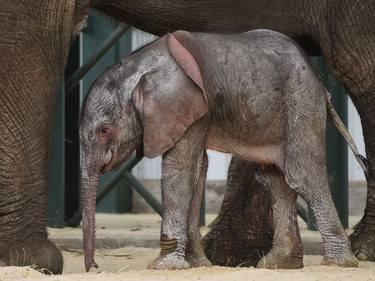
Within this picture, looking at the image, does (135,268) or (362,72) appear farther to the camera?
(135,268)

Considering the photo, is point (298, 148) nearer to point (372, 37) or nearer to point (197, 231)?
point (197, 231)

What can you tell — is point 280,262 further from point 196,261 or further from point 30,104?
point 30,104

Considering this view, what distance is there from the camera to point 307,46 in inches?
318

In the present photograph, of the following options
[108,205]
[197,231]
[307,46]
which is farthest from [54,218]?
[197,231]

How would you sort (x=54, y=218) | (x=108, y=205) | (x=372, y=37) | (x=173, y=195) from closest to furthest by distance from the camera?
(x=173, y=195), (x=372, y=37), (x=54, y=218), (x=108, y=205)

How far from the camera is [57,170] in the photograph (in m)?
10.8

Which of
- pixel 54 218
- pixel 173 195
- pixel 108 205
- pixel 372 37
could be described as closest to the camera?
pixel 173 195

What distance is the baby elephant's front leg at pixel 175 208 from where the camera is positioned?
670 cm

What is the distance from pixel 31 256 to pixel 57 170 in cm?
380

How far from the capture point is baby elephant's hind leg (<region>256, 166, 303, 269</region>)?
6.98 m

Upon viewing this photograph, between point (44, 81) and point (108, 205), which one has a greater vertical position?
point (44, 81)

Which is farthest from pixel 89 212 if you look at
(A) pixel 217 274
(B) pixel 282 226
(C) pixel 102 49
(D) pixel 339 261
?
(C) pixel 102 49

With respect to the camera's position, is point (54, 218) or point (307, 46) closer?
point (307, 46)

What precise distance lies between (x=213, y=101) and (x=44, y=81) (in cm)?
83
